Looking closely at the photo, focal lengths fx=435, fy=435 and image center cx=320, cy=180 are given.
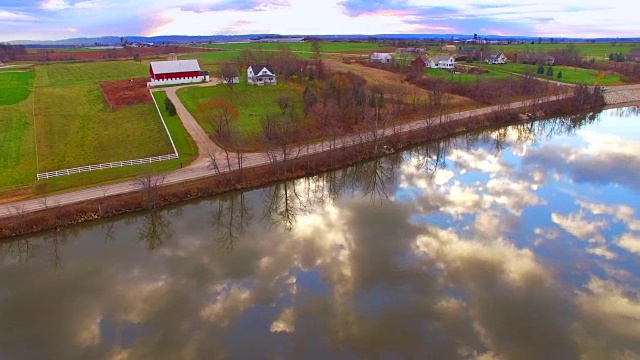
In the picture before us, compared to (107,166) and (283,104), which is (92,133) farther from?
(283,104)

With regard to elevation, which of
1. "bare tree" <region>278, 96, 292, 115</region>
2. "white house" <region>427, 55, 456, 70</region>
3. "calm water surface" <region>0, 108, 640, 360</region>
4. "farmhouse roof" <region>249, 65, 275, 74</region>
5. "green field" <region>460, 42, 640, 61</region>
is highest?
"green field" <region>460, 42, 640, 61</region>

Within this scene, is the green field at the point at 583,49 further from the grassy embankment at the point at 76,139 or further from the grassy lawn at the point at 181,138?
the grassy embankment at the point at 76,139

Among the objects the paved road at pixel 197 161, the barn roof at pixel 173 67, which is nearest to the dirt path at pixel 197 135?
the paved road at pixel 197 161

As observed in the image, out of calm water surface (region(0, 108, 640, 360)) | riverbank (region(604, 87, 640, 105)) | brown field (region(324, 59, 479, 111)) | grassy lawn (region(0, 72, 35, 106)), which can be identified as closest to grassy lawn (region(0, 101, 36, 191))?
grassy lawn (region(0, 72, 35, 106))

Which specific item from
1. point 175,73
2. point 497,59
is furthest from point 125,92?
point 497,59

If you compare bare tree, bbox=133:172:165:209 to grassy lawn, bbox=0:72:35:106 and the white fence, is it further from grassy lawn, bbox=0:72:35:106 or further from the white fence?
grassy lawn, bbox=0:72:35:106

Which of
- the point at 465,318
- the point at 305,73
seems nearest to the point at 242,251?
the point at 465,318

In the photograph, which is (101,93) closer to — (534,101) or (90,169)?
(90,169)
